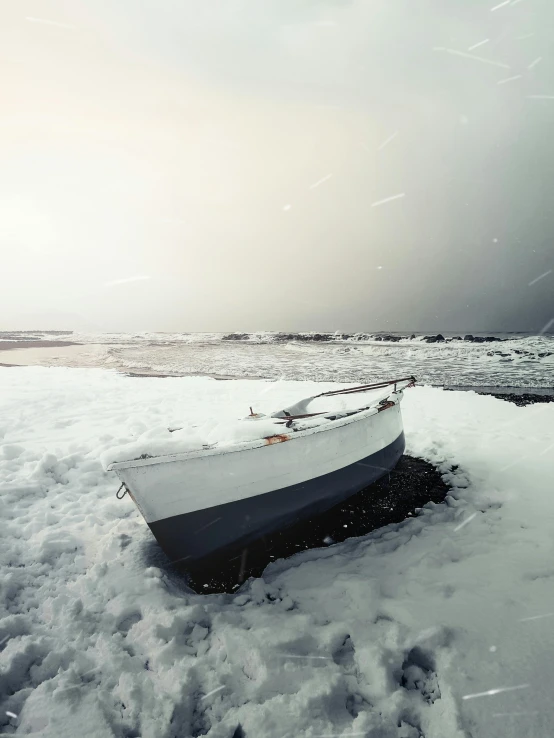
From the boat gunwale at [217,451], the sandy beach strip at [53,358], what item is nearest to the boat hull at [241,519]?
the boat gunwale at [217,451]

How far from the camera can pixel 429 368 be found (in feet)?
69.8

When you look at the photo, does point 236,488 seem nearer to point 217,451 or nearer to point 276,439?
point 217,451

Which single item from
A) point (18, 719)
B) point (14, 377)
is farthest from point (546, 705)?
point (14, 377)

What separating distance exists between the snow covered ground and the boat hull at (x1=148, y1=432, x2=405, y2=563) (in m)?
0.37

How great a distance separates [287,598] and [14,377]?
583 inches

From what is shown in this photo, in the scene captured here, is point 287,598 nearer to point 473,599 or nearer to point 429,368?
point 473,599

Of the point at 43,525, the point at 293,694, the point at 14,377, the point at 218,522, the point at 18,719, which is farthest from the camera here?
the point at 14,377

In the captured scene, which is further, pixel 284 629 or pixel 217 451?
pixel 217 451

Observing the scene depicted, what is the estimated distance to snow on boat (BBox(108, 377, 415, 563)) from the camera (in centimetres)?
342

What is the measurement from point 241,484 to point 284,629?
131cm

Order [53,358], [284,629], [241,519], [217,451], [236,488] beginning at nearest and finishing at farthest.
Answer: [284,629] → [217,451] → [236,488] → [241,519] → [53,358]

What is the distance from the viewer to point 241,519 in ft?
12.6

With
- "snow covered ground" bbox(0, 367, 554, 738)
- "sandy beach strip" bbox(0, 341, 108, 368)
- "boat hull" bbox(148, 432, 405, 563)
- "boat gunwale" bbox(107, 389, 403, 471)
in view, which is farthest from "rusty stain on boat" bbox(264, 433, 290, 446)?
"sandy beach strip" bbox(0, 341, 108, 368)

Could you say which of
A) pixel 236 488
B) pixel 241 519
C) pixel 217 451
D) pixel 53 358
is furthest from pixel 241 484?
pixel 53 358
